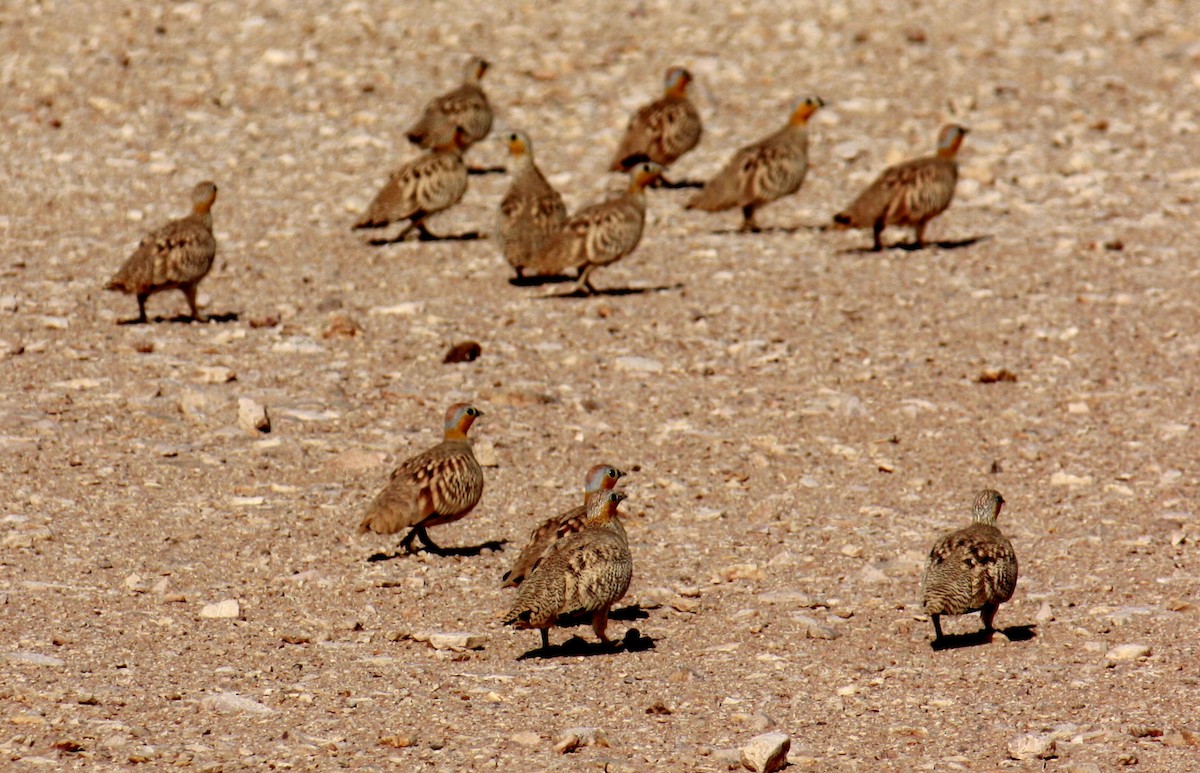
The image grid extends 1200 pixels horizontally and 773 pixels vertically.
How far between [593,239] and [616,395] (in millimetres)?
Answer: 2303

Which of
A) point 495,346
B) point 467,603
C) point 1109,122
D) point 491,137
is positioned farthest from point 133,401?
point 1109,122

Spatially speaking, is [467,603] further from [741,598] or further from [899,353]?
[899,353]

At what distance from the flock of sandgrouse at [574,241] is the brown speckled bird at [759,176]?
1 centimetres

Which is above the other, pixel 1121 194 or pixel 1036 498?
pixel 1121 194

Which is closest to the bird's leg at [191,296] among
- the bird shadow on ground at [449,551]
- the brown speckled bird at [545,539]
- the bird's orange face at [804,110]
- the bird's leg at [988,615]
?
the bird shadow on ground at [449,551]

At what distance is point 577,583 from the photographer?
27.0 feet

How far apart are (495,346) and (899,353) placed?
10.3 feet

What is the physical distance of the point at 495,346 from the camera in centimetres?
1306

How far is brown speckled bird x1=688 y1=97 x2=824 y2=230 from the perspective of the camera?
631 inches

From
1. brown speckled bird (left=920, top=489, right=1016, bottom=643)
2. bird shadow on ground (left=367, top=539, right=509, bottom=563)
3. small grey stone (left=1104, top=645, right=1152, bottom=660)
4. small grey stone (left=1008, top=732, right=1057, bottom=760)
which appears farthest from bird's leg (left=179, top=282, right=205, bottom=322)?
small grey stone (left=1008, top=732, right=1057, bottom=760)

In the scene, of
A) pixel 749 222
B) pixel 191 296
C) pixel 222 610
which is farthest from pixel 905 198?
pixel 222 610

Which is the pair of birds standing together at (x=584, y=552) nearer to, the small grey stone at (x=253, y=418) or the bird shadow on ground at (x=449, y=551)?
Answer: the bird shadow on ground at (x=449, y=551)

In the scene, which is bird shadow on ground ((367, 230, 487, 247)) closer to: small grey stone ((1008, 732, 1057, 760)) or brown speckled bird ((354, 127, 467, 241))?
brown speckled bird ((354, 127, 467, 241))

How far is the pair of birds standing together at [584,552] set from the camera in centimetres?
823
